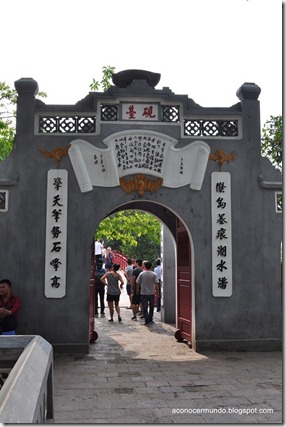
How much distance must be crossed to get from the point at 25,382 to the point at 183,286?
19.5 ft

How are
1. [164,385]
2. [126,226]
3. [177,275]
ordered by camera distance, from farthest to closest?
[126,226]
[177,275]
[164,385]

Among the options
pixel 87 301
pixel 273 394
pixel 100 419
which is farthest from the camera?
pixel 87 301

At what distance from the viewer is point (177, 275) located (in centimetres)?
827

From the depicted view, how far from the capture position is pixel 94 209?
700 cm

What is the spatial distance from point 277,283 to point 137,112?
11.7ft

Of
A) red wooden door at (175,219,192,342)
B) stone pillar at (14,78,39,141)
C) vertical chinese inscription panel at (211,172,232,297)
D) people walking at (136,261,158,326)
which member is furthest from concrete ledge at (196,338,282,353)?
stone pillar at (14,78,39,141)

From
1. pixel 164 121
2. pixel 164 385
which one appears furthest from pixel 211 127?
pixel 164 385

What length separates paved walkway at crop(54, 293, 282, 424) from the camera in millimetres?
4109

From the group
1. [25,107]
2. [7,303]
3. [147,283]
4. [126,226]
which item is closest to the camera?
[7,303]

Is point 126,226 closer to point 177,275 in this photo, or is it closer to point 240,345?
point 177,275

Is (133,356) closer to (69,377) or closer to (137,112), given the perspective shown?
(69,377)

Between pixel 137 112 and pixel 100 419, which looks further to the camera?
pixel 137 112

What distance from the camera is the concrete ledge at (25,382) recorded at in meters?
1.73

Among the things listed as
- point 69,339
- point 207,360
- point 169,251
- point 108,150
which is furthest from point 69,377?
point 169,251
